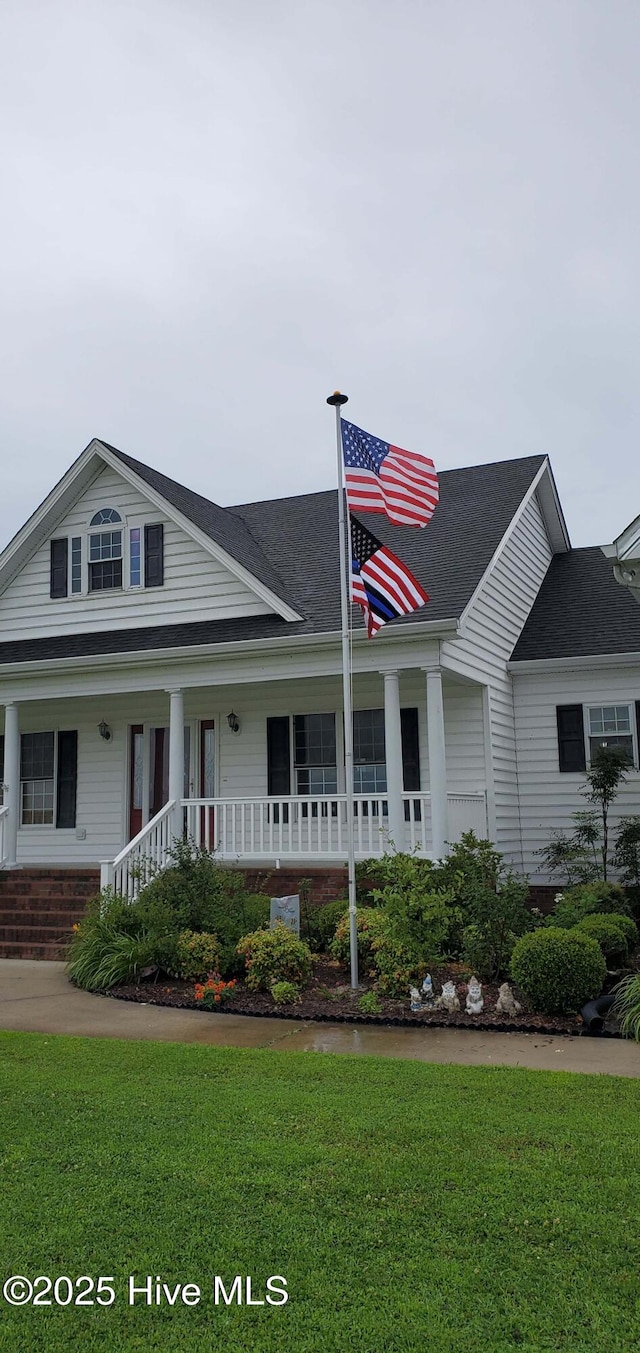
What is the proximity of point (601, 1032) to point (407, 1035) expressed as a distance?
1.49m

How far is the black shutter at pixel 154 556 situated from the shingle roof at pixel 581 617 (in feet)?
19.2

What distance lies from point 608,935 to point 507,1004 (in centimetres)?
173

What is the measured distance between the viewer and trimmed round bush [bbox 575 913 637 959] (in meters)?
9.77

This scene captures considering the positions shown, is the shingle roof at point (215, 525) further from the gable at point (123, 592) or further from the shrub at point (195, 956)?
the shrub at point (195, 956)

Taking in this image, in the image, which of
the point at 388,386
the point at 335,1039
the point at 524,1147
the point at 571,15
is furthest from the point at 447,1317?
the point at 388,386

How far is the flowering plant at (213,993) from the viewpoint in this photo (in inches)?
363

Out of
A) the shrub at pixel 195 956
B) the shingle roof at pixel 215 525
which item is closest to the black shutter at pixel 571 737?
the shingle roof at pixel 215 525

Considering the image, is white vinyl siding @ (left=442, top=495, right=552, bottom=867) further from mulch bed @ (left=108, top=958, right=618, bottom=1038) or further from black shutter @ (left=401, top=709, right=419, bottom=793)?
mulch bed @ (left=108, top=958, right=618, bottom=1038)

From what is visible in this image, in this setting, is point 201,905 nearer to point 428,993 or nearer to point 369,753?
point 428,993

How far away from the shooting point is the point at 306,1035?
8.10 m

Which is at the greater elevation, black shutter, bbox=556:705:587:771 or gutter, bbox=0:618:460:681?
gutter, bbox=0:618:460:681

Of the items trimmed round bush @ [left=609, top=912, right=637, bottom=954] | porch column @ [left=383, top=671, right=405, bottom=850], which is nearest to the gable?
porch column @ [left=383, top=671, right=405, bottom=850]

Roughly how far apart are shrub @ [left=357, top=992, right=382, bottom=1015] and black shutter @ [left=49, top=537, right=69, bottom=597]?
1008cm

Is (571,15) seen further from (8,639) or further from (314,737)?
(8,639)
